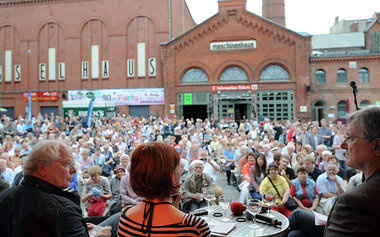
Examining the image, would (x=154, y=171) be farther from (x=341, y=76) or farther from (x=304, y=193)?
(x=341, y=76)

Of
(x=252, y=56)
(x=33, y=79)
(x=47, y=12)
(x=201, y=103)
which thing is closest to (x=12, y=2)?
(x=47, y=12)

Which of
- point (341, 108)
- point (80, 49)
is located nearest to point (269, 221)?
point (341, 108)

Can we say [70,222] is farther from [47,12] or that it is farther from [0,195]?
[47,12]

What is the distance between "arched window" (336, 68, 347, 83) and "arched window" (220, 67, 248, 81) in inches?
328

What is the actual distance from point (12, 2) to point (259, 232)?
37.3 meters

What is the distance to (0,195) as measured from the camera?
225cm

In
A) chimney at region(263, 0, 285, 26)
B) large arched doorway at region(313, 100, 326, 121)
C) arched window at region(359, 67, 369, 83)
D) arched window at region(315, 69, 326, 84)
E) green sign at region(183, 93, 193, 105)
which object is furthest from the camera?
chimney at region(263, 0, 285, 26)

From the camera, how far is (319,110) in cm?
2659

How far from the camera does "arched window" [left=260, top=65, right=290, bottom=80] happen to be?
83.1 feet

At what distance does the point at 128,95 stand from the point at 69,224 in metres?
26.9

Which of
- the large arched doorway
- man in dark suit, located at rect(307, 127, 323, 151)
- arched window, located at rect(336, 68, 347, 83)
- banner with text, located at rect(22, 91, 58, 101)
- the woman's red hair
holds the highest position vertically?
arched window, located at rect(336, 68, 347, 83)

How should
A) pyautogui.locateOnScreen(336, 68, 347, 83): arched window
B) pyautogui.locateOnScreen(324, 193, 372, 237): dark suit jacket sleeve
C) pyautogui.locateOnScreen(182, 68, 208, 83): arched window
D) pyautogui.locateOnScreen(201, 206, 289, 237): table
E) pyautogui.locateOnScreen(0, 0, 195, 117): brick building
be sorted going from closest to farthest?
pyautogui.locateOnScreen(324, 193, 372, 237): dark suit jacket sleeve → pyautogui.locateOnScreen(201, 206, 289, 237): table → pyautogui.locateOnScreen(336, 68, 347, 83): arched window → pyautogui.locateOnScreen(182, 68, 208, 83): arched window → pyautogui.locateOnScreen(0, 0, 195, 117): brick building

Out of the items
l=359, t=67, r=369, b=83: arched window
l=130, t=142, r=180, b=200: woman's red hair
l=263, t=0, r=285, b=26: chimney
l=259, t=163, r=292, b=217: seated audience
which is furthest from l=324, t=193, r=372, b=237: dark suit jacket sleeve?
l=263, t=0, r=285, b=26: chimney

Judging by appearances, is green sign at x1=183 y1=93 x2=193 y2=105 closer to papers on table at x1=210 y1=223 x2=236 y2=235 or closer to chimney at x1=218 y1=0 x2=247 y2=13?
chimney at x1=218 y1=0 x2=247 y2=13
